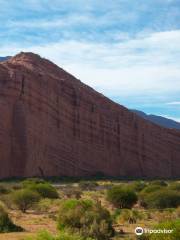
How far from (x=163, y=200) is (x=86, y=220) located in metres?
12.2

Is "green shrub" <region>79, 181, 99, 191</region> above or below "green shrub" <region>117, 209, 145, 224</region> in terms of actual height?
above

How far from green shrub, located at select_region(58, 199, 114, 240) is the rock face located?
44.7 meters

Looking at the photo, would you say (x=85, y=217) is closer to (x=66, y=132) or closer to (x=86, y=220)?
(x=86, y=220)

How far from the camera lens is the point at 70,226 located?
18312mm

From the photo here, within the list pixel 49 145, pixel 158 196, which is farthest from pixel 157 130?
pixel 158 196

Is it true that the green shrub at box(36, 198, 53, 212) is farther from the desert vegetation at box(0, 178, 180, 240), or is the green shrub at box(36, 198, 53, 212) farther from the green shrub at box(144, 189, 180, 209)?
the green shrub at box(144, 189, 180, 209)

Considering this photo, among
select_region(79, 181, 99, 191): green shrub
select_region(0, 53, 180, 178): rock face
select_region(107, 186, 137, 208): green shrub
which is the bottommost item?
select_region(107, 186, 137, 208): green shrub

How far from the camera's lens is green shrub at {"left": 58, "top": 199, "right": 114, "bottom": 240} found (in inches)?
669

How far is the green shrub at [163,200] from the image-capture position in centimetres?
2906

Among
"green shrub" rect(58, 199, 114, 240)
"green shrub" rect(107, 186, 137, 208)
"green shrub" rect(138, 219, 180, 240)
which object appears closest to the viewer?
"green shrub" rect(138, 219, 180, 240)

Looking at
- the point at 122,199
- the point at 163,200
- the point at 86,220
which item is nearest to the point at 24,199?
the point at 122,199

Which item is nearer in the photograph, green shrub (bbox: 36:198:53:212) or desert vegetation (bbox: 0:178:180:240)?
desert vegetation (bbox: 0:178:180:240)

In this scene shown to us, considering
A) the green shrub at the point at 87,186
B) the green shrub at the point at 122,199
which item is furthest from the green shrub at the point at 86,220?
the green shrub at the point at 87,186

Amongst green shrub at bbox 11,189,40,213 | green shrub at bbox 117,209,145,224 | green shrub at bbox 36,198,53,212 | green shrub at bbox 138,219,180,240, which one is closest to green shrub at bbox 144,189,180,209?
green shrub at bbox 117,209,145,224
